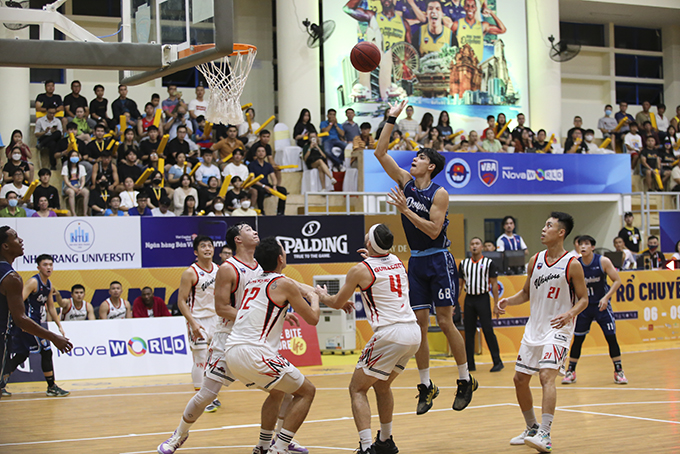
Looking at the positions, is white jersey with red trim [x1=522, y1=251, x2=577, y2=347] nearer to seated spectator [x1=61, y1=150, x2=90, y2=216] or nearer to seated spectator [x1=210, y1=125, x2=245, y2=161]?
seated spectator [x1=61, y1=150, x2=90, y2=216]

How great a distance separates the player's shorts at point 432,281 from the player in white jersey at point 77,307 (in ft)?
23.8

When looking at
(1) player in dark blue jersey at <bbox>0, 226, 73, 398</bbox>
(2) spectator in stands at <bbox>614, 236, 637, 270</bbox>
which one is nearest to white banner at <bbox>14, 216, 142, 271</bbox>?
(1) player in dark blue jersey at <bbox>0, 226, 73, 398</bbox>

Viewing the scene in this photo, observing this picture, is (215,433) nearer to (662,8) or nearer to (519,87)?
(519,87)

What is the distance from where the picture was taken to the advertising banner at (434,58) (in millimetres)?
21469

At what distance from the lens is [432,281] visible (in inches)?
261

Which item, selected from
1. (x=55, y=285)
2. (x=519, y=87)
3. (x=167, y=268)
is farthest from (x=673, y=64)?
(x=55, y=285)

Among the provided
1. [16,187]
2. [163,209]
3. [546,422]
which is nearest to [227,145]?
[163,209]

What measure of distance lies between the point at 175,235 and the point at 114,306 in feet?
5.85

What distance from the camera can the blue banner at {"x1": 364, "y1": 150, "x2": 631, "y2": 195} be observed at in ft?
55.0

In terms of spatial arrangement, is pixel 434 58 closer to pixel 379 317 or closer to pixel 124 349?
pixel 124 349

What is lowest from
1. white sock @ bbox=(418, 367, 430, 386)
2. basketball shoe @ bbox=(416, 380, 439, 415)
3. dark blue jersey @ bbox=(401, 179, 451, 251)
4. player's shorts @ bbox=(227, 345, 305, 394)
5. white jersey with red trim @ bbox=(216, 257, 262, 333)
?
basketball shoe @ bbox=(416, 380, 439, 415)

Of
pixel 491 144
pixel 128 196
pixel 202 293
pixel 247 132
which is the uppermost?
pixel 247 132

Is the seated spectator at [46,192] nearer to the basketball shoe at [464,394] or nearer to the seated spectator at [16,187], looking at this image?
the seated spectator at [16,187]

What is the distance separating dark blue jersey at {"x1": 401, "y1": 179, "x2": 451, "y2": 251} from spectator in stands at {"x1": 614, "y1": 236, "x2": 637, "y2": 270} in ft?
35.5
